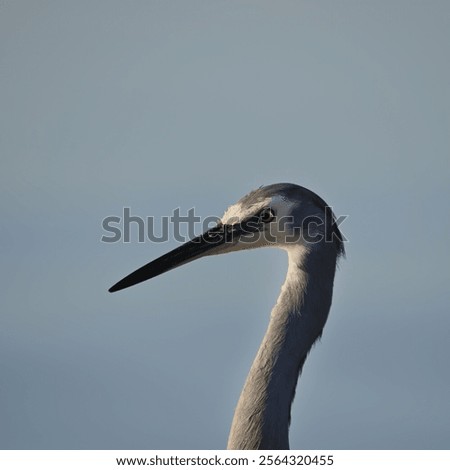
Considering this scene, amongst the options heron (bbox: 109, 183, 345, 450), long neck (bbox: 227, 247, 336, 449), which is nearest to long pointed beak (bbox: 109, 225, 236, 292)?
heron (bbox: 109, 183, 345, 450)

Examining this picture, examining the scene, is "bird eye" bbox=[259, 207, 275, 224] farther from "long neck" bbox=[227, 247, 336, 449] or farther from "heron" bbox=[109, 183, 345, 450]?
"long neck" bbox=[227, 247, 336, 449]

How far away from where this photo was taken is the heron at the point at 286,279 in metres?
2.02

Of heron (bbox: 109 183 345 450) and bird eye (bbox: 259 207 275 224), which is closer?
heron (bbox: 109 183 345 450)

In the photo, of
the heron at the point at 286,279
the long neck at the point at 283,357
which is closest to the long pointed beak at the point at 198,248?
the heron at the point at 286,279

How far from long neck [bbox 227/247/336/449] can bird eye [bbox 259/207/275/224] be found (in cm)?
12

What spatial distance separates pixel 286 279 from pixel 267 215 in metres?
0.15

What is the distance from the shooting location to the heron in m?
2.02

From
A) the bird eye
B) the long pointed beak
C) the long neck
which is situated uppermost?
the bird eye

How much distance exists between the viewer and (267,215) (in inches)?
84.4

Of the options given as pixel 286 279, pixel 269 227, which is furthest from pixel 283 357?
pixel 269 227
